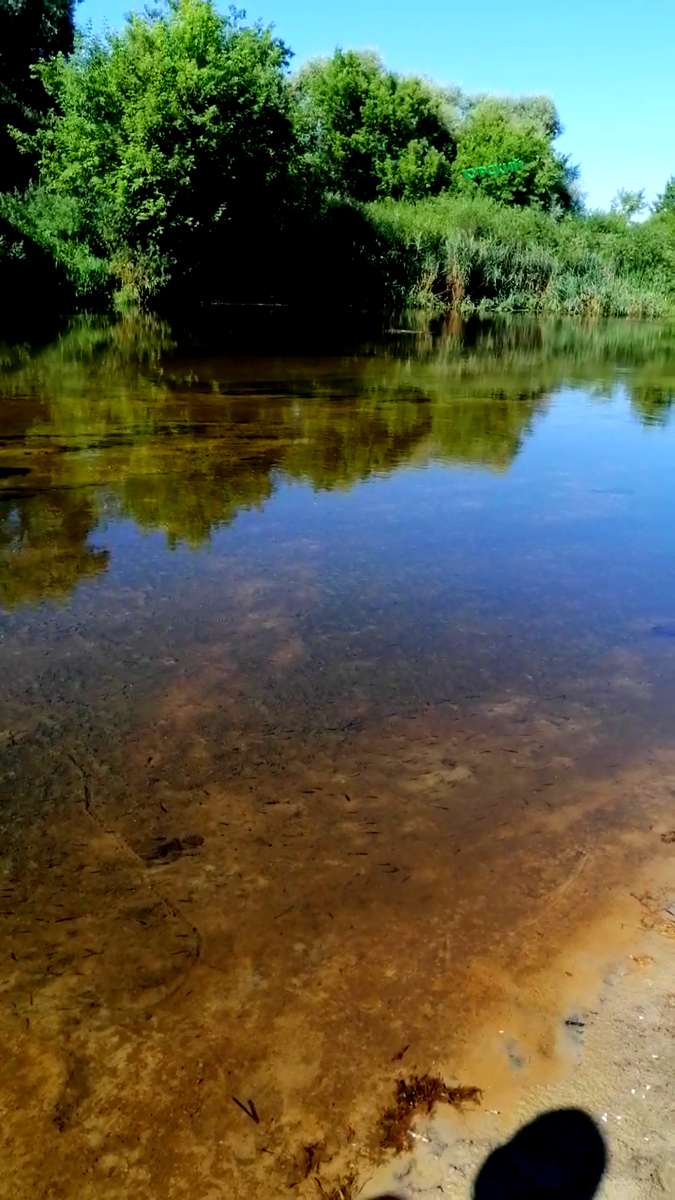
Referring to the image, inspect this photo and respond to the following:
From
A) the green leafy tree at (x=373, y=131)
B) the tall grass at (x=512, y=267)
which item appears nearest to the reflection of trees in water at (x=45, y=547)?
the tall grass at (x=512, y=267)

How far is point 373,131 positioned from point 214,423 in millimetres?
37145

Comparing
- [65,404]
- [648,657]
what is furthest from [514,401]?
[648,657]

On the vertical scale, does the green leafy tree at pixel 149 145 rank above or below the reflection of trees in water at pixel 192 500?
above

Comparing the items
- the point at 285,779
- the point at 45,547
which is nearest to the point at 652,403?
the point at 45,547

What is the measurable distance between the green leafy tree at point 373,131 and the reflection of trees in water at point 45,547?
3712cm

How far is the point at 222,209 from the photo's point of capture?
23062mm

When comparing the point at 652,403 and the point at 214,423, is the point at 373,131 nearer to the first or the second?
the point at 652,403

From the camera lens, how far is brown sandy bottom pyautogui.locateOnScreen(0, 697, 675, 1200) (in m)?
1.75

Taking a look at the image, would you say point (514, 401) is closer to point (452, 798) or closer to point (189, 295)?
point (452, 798)

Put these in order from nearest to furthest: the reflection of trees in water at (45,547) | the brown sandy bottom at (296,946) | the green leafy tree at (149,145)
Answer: the brown sandy bottom at (296,946), the reflection of trees in water at (45,547), the green leafy tree at (149,145)

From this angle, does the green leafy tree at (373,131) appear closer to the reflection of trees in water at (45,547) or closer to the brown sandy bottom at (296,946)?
the reflection of trees in water at (45,547)

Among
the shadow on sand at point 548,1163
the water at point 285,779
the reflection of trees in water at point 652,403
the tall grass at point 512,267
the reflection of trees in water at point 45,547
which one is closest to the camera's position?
the shadow on sand at point 548,1163

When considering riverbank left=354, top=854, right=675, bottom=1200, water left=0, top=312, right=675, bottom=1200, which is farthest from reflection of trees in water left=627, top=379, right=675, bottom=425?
riverbank left=354, top=854, right=675, bottom=1200

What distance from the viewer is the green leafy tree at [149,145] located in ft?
69.5
